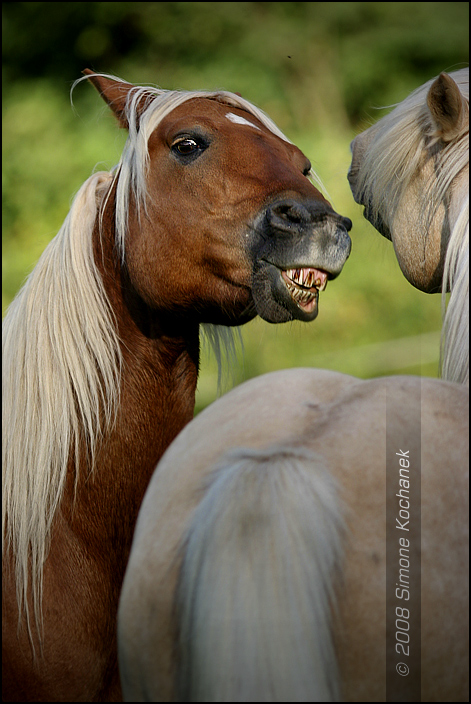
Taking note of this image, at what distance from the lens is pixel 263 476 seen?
842mm

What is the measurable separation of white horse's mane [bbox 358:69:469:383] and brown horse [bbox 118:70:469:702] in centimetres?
25

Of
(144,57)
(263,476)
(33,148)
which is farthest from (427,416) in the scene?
(144,57)

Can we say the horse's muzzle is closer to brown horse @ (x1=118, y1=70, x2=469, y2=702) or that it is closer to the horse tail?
brown horse @ (x1=118, y1=70, x2=469, y2=702)

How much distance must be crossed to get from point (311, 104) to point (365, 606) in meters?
6.89

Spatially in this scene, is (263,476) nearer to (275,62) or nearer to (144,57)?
(144,57)

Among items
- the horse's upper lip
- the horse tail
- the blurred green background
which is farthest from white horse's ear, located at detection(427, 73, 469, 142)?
the blurred green background

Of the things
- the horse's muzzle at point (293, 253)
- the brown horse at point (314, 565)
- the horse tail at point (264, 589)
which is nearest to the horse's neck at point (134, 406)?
the horse's muzzle at point (293, 253)

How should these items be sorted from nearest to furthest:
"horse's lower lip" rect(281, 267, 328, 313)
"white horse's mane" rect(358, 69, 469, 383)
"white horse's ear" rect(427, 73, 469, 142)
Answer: "white horse's mane" rect(358, 69, 469, 383), "white horse's ear" rect(427, 73, 469, 142), "horse's lower lip" rect(281, 267, 328, 313)

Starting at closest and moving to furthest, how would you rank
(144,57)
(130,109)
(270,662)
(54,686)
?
(270,662) < (54,686) < (130,109) < (144,57)

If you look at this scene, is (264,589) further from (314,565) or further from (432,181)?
(432,181)

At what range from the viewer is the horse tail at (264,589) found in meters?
0.79

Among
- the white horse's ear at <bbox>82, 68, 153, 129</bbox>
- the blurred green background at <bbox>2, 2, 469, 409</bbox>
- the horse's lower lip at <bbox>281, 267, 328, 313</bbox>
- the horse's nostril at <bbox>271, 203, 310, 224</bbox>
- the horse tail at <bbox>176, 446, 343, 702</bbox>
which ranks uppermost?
the blurred green background at <bbox>2, 2, 469, 409</bbox>

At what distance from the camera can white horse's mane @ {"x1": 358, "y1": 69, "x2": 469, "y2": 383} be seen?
117 centimetres

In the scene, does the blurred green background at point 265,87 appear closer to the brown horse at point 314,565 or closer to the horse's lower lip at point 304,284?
the horse's lower lip at point 304,284
